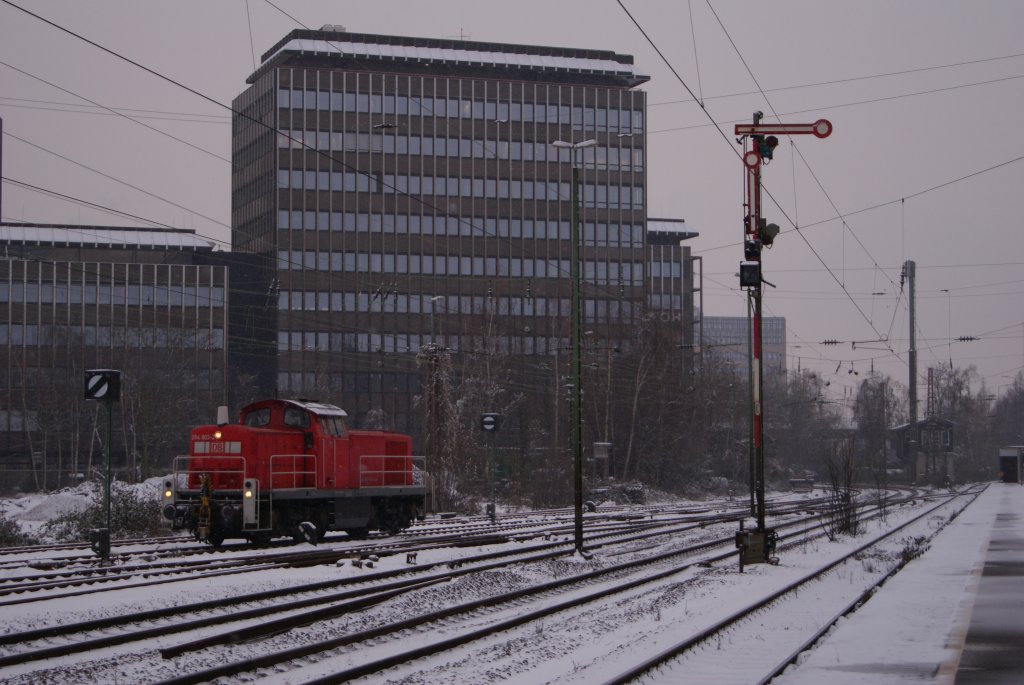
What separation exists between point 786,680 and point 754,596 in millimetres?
7658

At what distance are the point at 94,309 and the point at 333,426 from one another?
80753mm

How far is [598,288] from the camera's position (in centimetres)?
11856

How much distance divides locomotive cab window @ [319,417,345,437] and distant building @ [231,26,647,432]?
77414mm

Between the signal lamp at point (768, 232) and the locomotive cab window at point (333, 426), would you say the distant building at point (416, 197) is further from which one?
the signal lamp at point (768, 232)

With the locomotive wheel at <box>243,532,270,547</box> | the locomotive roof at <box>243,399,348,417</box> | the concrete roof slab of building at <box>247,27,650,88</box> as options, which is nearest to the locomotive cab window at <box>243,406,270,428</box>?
the locomotive roof at <box>243,399,348,417</box>

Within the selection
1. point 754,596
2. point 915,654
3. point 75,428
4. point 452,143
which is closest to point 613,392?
point 75,428

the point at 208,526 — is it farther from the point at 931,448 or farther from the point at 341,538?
the point at 931,448

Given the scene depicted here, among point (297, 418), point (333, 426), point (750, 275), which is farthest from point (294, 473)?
point (750, 275)

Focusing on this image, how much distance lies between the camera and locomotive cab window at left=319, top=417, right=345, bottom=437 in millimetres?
28578

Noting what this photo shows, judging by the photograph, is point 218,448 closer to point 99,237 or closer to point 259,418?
point 259,418

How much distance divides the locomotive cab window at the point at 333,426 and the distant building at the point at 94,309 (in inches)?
2240

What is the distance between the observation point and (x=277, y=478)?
27.1 m

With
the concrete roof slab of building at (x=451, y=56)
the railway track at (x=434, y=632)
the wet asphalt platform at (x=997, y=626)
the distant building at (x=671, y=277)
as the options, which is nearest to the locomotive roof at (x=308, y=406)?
the railway track at (x=434, y=632)

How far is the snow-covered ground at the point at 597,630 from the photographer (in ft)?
41.8
